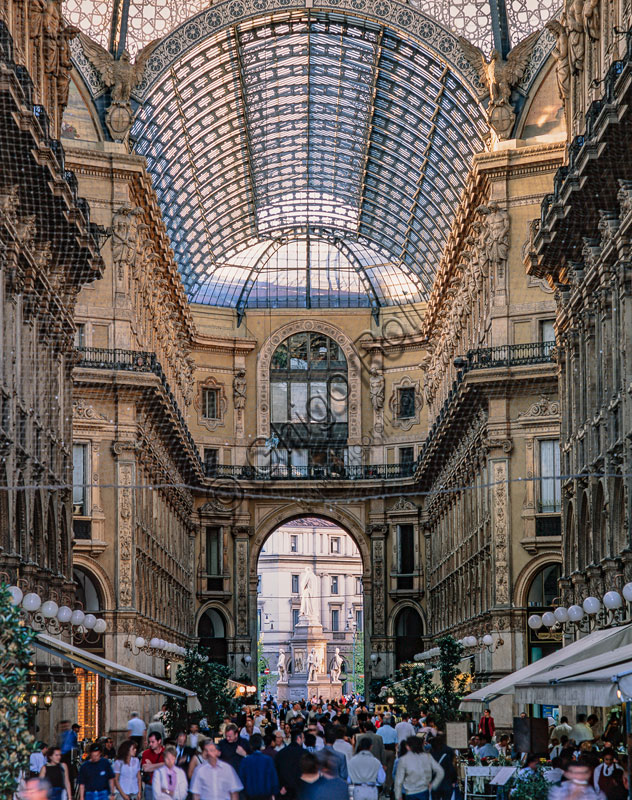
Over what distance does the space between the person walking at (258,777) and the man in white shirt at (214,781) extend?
0.77 m

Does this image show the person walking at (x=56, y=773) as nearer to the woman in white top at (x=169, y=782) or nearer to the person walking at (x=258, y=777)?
the woman in white top at (x=169, y=782)

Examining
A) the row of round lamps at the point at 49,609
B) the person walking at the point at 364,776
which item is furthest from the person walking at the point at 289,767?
the row of round lamps at the point at 49,609

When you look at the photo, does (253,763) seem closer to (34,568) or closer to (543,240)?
(34,568)

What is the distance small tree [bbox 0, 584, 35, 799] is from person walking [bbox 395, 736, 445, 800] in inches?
235

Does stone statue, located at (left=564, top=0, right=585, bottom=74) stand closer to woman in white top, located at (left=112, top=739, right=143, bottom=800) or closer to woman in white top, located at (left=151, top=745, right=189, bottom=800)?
woman in white top, located at (left=112, top=739, right=143, bottom=800)

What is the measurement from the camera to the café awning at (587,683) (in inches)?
772

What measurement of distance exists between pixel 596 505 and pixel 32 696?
14.8 metres

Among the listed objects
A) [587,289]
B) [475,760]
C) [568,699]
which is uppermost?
[587,289]

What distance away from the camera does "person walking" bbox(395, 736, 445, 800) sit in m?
21.9

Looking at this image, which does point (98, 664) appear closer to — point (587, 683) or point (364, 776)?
point (364, 776)

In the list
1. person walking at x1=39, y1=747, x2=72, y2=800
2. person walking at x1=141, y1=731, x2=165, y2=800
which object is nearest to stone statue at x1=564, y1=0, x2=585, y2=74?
person walking at x1=141, y1=731, x2=165, y2=800

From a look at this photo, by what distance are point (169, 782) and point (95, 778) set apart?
1583 mm

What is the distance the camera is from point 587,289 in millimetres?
38281

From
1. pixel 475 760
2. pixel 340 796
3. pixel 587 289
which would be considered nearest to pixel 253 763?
pixel 340 796
